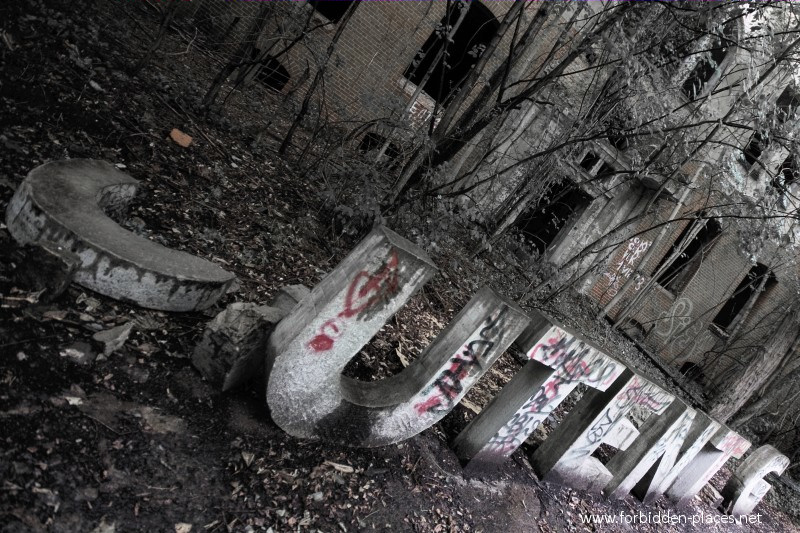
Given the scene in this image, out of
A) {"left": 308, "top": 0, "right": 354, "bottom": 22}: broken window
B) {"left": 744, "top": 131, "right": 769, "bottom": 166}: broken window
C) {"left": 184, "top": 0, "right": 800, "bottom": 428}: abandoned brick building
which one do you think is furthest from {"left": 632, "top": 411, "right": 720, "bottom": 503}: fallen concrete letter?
{"left": 308, "top": 0, "right": 354, "bottom": 22}: broken window

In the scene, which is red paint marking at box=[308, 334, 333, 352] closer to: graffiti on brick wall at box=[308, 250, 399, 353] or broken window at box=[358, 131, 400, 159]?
graffiti on brick wall at box=[308, 250, 399, 353]

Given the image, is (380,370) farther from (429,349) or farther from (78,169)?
(78,169)

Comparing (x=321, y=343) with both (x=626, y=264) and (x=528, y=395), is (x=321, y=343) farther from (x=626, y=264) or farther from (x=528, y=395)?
(x=626, y=264)

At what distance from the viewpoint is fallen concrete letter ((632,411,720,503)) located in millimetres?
5043

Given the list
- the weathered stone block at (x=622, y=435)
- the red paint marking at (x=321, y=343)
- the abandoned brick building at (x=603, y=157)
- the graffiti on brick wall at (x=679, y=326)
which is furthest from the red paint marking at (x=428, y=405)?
the graffiti on brick wall at (x=679, y=326)

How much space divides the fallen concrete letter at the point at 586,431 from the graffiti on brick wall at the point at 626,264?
28.4 feet

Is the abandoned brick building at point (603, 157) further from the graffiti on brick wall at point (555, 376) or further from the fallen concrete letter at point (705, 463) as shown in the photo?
the graffiti on brick wall at point (555, 376)

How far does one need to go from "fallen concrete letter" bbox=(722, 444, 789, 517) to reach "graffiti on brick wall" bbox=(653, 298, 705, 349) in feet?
24.1

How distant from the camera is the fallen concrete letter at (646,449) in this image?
15.6 ft

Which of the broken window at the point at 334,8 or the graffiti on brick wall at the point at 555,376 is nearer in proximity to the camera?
the graffiti on brick wall at the point at 555,376

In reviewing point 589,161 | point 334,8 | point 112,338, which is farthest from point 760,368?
point 334,8

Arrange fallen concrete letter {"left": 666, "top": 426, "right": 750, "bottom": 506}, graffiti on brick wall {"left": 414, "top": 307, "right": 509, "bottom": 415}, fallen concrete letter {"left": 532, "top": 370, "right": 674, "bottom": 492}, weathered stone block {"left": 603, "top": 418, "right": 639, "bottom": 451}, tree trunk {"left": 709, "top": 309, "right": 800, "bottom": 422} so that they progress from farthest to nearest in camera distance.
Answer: tree trunk {"left": 709, "top": 309, "right": 800, "bottom": 422} → fallen concrete letter {"left": 666, "top": 426, "right": 750, "bottom": 506} → weathered stone block {"left": 603, "top": 418, "right": 639, "bottom": 451} → fallen concrete letter {"left": 532, "top": 370, "right": 674, "bottom": 492} → graffiti on brick wall {"left": 414, "top": 307, "right": 509, "bottom": 415}

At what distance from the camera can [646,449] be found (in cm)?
475

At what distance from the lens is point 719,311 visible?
1516 cm
